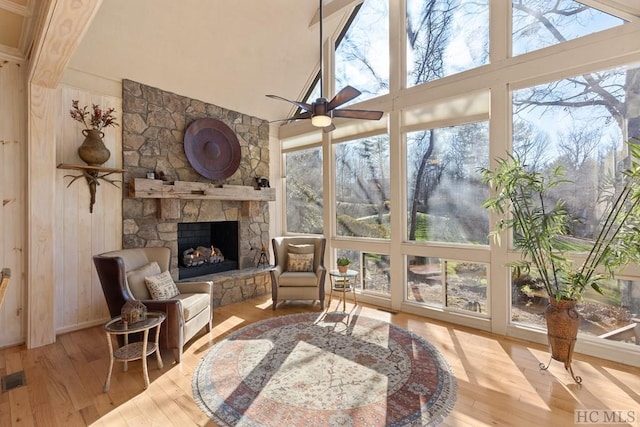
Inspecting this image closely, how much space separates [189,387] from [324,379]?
112cm

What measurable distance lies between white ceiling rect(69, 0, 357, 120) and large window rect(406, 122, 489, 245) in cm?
240

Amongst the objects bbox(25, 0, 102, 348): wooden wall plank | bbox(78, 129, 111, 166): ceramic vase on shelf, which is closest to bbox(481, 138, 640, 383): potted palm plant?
A: bbox(78, 129, 111, 166): ceramic vase on shelf

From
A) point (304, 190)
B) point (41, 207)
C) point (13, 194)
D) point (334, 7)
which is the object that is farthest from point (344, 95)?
point (13, 194)

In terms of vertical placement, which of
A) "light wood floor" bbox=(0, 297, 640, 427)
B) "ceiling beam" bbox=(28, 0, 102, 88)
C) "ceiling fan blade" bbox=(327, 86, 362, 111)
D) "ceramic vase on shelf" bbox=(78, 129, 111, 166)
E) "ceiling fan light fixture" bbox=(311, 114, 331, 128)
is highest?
"ceiling beam" bbox=(28, 0, 102, 88)

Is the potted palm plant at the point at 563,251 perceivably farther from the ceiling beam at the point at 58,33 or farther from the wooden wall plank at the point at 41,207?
the wooden wall plank at the point at 41,207

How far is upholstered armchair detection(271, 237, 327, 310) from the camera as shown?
425cm

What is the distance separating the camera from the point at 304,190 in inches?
221

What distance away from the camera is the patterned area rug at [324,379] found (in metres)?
2.09

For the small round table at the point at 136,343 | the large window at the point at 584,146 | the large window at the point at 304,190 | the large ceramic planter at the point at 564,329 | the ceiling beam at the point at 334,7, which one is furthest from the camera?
the large window at the point at 304,190

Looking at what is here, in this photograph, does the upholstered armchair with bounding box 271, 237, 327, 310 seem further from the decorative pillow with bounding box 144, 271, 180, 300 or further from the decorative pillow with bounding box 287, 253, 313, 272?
the decorative pillow with bounding box 144, 271, 180, 300

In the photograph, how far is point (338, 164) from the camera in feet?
16.5

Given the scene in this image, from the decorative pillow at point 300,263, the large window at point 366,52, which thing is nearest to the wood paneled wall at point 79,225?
the decorative pillow at point 300,263

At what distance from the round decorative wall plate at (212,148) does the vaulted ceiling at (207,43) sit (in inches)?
16.8

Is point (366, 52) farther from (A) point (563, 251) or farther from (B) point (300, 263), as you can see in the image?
(A) point (563, 251)
